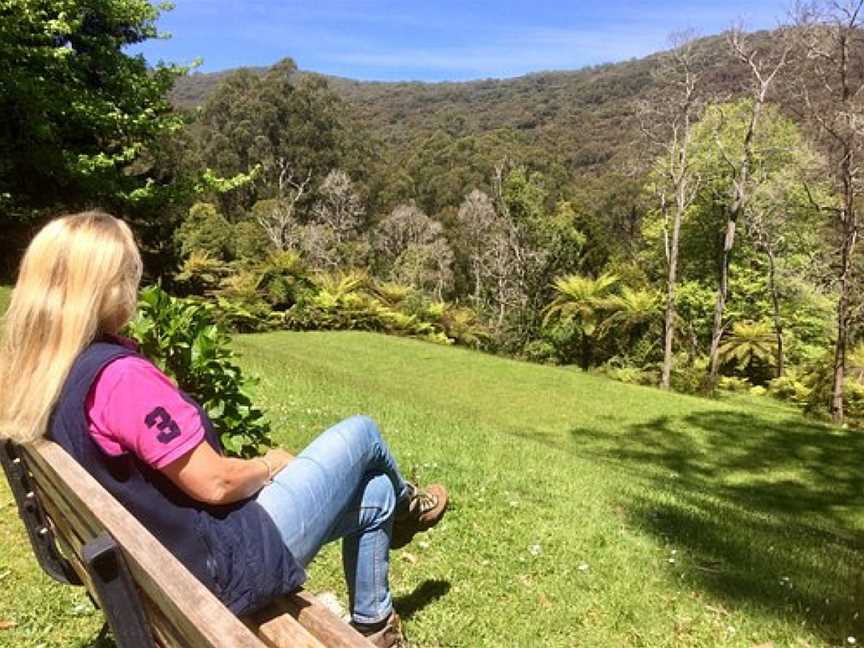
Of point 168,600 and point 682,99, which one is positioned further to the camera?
point 682,99

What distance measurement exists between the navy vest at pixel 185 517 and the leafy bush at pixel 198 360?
9.06 ft

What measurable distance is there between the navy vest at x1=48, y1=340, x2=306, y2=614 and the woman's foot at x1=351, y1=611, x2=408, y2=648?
63cm

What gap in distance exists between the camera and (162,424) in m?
1.82

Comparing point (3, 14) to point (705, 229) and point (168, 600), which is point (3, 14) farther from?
point (705, 229)

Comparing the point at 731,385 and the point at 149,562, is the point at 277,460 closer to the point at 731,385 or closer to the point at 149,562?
the point at 149,562

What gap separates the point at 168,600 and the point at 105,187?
56.2 feet

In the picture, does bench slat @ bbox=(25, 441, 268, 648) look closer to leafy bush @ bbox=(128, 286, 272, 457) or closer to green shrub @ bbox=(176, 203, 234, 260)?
leafy bush @ bbox=(128, 286, 272, 457)

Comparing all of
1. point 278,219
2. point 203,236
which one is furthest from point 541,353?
point 278,219

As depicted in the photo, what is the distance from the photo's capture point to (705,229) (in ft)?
93.1

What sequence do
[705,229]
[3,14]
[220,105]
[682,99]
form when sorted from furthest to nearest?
[220,105], [705,229], [682,99], [3,14]

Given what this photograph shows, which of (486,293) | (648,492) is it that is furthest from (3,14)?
(486,293)

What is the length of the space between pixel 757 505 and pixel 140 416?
263 inches

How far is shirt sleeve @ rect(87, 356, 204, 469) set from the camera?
1.82 meters

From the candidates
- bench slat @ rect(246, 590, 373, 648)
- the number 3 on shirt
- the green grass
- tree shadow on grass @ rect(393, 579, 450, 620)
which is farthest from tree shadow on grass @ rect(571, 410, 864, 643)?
the number 3 on shirt
